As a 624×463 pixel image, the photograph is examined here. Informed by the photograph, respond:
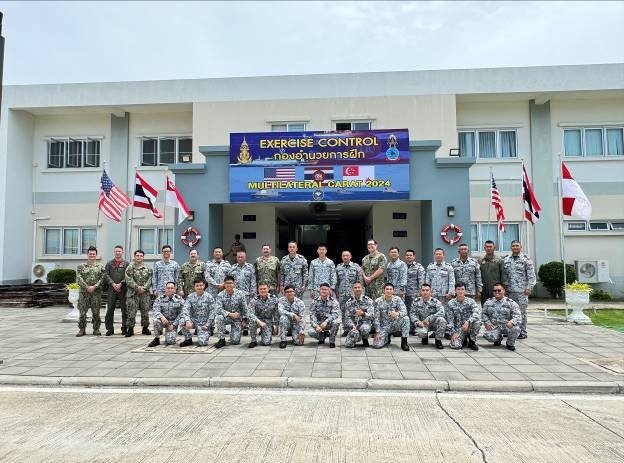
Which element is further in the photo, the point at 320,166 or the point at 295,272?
the point at 320,166

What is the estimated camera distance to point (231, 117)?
1781 cm

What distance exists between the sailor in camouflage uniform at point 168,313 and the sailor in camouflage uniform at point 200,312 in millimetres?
163

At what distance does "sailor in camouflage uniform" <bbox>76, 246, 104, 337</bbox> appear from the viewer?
390 inches

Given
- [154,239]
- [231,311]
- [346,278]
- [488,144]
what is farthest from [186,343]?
[488,144]

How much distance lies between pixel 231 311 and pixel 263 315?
603 mm

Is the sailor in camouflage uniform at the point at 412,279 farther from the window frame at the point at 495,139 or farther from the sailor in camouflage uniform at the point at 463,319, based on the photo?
the window frame at the point at 495,139

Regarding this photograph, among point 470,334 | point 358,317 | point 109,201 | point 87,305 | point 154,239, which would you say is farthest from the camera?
point 154,239

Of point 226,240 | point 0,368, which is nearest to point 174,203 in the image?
point 226,240

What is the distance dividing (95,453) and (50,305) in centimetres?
1396

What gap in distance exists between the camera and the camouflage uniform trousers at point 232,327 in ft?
28.8

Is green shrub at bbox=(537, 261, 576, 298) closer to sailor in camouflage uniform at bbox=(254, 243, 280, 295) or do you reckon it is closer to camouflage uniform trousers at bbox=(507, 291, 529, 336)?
camouflage uniform trousers at bbox=(507, 291, 529, 336)

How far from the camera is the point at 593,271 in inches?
667

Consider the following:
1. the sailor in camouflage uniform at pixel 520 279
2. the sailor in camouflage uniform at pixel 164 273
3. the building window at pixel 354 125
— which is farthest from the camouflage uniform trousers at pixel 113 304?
the building window at pixel 354 125

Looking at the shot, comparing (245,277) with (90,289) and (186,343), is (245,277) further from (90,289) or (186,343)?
(90,289)
